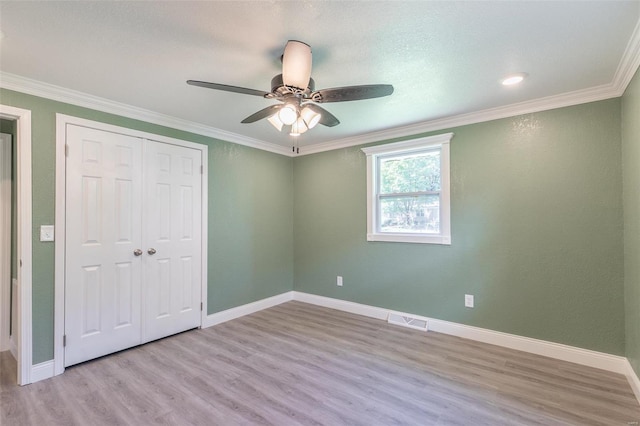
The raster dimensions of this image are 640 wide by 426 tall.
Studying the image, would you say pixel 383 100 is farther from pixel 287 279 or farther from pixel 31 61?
pixel 287 279

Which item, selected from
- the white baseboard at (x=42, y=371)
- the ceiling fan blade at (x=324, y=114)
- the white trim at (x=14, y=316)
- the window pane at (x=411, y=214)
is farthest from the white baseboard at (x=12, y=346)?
the window pane at (x=411, y=214)

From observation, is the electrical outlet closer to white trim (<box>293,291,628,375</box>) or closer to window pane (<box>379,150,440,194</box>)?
white trim (<box>293,291,628,375</box>)

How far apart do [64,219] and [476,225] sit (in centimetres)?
397

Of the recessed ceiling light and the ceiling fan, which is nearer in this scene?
the ceiling fan

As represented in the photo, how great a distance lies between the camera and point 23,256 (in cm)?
233

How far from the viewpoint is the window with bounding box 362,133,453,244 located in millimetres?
3391

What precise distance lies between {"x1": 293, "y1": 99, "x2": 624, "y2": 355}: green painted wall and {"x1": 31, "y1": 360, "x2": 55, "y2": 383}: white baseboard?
3.31 meters

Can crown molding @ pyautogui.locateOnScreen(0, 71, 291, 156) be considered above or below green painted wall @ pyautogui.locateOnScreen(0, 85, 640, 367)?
above

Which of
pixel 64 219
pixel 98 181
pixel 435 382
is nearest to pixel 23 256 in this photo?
pixel 64 219

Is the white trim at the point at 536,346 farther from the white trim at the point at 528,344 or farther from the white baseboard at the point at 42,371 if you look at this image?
the white baseboard at the point at 42,371

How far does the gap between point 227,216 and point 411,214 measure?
2.39 meters

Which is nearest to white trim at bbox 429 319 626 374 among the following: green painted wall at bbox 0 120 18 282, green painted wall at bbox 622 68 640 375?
green painted wall at bbox 622 68 640 375

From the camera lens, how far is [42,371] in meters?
2.39

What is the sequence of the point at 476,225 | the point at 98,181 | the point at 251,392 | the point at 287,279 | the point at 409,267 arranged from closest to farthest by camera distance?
the point at 251,392, the point at 98,181, the point at 476,225, the point at 409,267, the point at 287,279
